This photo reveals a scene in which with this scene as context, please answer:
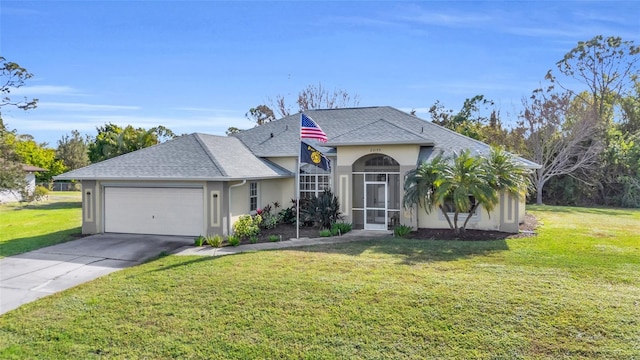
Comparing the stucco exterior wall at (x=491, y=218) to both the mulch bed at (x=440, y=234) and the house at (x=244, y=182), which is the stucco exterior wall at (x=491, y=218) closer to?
the house at (x=244, y=182)

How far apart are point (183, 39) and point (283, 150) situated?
6.76 metres

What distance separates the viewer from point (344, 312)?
709 centimetres

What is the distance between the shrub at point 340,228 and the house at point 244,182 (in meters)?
0.88

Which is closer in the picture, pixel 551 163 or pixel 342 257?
pixel 342 257

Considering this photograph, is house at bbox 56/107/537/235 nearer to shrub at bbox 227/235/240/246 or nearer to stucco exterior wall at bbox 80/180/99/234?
stucco exterior wall at bbox 80/180/99/234

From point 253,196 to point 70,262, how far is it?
744 cm

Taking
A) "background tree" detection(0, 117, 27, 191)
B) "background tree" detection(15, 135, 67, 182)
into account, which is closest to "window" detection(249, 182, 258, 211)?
"background tree" detection(0, 117, 27, 191)

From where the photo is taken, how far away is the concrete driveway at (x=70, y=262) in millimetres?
8617

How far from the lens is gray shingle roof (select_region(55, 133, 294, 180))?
1410cm

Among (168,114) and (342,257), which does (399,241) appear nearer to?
(342,257)

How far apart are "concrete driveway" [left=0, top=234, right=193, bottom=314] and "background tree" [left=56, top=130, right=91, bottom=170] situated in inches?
2005

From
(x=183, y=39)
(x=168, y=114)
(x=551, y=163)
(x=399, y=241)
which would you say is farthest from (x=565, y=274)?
(x=168, y=114)

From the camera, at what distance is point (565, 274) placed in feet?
29.7

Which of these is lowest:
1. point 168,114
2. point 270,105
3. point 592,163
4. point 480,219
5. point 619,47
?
point 480,219
